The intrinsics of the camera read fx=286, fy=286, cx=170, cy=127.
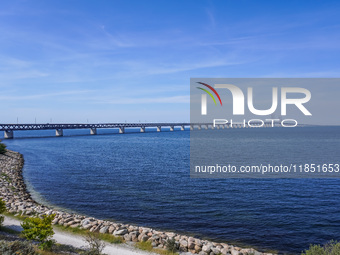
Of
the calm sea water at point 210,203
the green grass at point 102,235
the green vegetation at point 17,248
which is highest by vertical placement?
the green vegetation at point 17,248

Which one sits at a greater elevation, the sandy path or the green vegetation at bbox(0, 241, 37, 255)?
the green vegetation at bbox(0, 241, 37, 255)

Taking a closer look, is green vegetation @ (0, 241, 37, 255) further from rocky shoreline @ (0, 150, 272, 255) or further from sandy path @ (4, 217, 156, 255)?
rocky shoreline @ (0, 150, 272, 255)

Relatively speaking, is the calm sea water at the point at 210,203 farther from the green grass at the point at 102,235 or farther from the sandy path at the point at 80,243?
the sandy path at the point at 80,243

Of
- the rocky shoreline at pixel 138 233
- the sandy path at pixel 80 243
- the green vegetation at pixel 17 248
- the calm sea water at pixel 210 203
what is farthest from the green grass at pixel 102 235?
the green vegetation at pixel 17 248

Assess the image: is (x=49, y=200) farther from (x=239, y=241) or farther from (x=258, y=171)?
(x=258, y=171)

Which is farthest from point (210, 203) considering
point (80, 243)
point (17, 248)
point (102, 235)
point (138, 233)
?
point (17, 248)

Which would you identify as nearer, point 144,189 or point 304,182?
point 144,189

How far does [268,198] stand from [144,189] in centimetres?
1583

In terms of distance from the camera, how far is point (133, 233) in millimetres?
20516

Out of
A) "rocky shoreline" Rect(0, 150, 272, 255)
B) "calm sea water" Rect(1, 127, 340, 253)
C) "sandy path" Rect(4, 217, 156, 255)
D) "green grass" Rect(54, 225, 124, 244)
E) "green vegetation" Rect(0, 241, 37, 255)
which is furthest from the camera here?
"calm sea water" Rect(1, 127, 340, 253)

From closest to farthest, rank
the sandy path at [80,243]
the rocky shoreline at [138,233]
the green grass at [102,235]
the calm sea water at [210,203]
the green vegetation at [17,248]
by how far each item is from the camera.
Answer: the green vegetation at [17,248] → the sandy path at [80,243] → the rocky shoreline at [138,233] → the green grass at [102,235] → the calm sea water at [210,203]

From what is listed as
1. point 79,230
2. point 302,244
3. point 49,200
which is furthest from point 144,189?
point 302,244

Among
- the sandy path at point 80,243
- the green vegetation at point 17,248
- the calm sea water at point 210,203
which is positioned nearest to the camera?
the green vegetation at point 17,248

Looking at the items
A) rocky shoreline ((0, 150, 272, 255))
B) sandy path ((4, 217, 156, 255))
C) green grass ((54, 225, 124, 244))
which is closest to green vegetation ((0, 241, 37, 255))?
sandy path ((4, 217, 156, 255))
